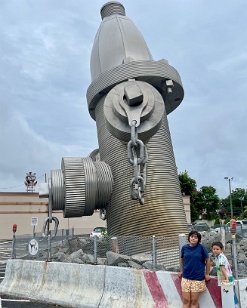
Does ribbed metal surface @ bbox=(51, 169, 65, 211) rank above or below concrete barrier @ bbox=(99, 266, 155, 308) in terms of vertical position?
above

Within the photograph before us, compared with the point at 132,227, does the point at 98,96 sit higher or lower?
higher

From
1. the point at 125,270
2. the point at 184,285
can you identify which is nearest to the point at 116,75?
the point at 125,270

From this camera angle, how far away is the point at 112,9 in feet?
68.1

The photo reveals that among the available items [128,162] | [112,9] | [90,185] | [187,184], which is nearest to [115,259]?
[90,185]

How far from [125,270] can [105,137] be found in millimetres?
9569

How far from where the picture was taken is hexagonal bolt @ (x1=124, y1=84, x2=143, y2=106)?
15062 mm

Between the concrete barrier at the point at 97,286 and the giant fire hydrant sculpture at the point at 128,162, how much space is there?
410cm

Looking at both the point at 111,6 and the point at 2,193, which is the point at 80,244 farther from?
the point at 2,193

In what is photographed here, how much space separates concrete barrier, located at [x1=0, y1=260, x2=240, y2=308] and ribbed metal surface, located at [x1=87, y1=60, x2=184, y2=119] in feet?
27.0

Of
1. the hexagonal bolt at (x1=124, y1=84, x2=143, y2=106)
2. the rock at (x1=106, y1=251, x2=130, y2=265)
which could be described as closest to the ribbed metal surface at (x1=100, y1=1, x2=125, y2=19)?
the hexagonal bolt at (x1=124, y1=84, x2=143, y2=106)

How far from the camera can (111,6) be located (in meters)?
20.8

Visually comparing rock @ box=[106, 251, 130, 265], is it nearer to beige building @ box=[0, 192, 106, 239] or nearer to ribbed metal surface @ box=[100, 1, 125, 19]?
ribbed metal surface @ box=[100, 1, 125, 19]

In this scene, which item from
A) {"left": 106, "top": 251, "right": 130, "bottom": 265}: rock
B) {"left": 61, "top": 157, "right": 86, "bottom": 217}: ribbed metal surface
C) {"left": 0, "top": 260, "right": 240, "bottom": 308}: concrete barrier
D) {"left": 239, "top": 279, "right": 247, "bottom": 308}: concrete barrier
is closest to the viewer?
{"left": 239, "top": 279, "right": 247, "bottom": 308}: concrete barrier

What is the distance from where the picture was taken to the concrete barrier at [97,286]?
7.75m
